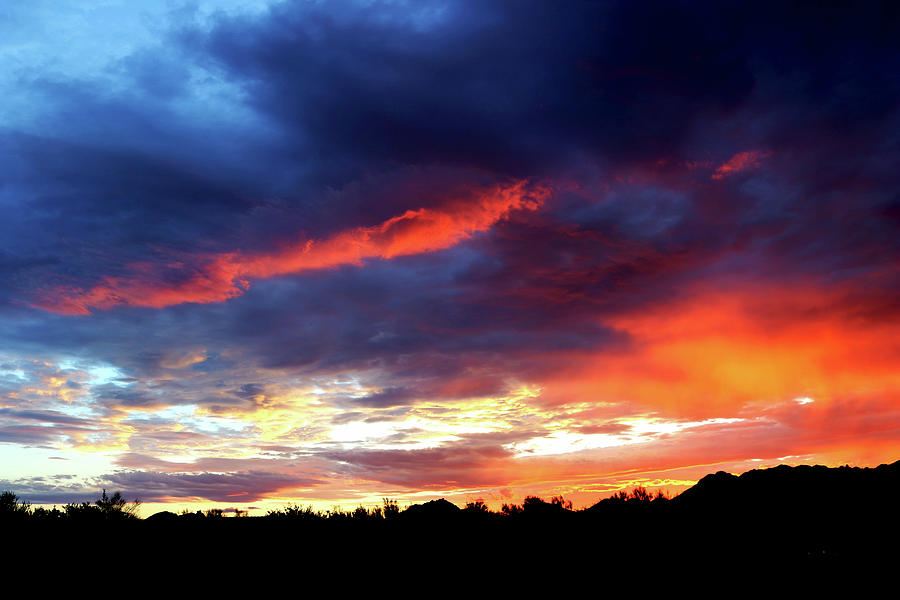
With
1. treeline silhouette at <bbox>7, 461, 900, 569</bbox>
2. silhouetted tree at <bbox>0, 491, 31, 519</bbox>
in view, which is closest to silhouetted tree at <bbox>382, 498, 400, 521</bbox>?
treeline silhouette at <bbox>7, 461, 900, 569</bbox>

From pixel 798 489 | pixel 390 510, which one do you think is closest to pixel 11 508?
pixel 390 510

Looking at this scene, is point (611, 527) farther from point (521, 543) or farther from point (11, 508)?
point (11, 508)

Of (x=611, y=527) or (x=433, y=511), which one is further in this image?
(x=433, y=511)

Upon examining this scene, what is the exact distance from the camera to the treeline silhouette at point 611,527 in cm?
1769

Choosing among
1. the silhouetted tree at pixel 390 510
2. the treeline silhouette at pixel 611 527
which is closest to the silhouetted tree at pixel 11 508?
the treeline silhouette at pixel 611 527

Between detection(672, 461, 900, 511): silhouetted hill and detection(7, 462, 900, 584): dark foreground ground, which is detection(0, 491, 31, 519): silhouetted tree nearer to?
detection(7, 462, 900, 584): dark foreground ground

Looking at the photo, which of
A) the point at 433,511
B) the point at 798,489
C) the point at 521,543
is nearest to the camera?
the point at 521,543

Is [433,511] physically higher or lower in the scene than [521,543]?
higher

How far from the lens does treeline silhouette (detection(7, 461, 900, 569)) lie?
58.0 ft

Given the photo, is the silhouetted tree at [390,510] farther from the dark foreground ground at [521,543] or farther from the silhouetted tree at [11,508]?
the silhouetted tree at [11,508]

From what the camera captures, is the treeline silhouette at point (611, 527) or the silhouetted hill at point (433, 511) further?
the silhouetted hill at point (433, 511)

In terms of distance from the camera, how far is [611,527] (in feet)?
66.1

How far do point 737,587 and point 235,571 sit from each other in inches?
513

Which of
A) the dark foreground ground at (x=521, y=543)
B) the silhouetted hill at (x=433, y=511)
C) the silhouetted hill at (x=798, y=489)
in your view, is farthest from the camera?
the silhouetted hill at (x=433, y=511)
